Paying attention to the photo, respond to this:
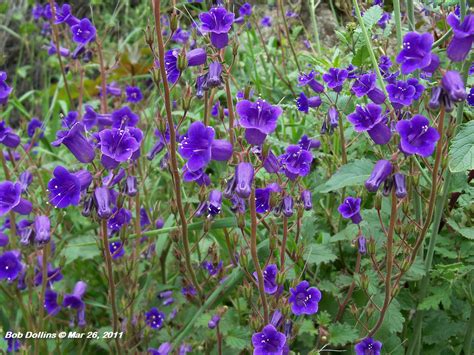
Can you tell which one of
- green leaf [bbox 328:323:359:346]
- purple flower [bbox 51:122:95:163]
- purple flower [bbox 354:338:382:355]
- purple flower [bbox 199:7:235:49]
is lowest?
green leaf [bbox 328:323:359:346]

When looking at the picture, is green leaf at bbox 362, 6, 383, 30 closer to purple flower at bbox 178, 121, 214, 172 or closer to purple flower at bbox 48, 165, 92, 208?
purple flower at bbox 178, 121, 214, 172

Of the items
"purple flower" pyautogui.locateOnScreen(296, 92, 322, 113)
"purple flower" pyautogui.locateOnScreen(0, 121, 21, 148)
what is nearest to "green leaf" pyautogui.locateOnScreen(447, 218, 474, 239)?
"purple flower" pyautogui.locateOnScreen(296, 92, 322, 113)

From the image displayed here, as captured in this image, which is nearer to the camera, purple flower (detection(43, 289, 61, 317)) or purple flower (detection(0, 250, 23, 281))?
purple flower (detection(0, 250, 23, 281))

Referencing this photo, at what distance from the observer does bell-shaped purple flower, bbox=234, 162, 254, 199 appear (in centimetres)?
164

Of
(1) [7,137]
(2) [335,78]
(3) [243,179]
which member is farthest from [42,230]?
(2) [335,78]

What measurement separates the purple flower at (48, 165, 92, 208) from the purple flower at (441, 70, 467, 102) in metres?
1.10

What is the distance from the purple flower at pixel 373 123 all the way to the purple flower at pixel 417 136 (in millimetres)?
123

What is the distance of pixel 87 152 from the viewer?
195 centimetres

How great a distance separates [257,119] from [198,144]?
22cm

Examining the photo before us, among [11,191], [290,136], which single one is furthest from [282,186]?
[290,136]

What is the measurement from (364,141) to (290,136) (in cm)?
81

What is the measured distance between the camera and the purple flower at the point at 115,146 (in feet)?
6.26

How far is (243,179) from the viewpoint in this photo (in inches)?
65.1

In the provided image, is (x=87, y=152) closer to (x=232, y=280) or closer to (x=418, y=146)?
(x=232, y=280)
